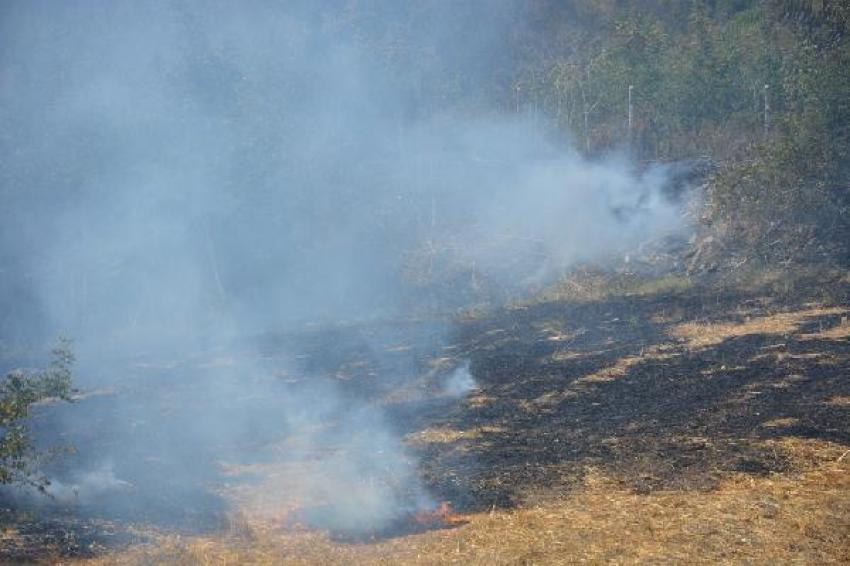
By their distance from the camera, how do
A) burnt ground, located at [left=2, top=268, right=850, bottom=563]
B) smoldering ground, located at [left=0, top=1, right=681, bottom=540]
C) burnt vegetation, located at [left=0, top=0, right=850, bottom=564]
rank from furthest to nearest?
smoldering ground, located at [left=0, top=1, right=681, bottom=540], burnt ground, located at [left=2, top=268, right=850, bottom=563], burnt vegetation, located at [left=0, top=0, right=850, bottom=564]

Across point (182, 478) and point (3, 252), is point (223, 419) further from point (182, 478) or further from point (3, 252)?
point (3, 252)

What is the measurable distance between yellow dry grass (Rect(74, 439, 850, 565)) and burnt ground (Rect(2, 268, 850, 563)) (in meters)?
0.06

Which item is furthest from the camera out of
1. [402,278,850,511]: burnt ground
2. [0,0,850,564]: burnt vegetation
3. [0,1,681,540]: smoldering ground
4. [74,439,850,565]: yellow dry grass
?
[0,1,681,540]: smoldering ground

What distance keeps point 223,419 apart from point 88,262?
16.0 metres

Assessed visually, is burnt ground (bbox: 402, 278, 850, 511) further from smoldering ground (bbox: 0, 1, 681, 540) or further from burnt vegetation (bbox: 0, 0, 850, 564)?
smoldering ground (bbox: 0, 1, 681, 540)

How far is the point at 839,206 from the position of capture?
18.6m

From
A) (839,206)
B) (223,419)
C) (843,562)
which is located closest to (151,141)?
(223,419)

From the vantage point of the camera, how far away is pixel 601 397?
39.0 feet

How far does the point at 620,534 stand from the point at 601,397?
15.9 ft

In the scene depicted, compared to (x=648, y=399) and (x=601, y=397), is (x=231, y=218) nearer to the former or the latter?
(x=601, y=397)

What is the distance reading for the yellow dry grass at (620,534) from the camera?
21.9 ft

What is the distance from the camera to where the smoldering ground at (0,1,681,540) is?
16.1 meters

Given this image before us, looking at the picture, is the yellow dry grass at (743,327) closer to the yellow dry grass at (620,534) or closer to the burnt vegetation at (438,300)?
the burnt vegetation at (438,300)

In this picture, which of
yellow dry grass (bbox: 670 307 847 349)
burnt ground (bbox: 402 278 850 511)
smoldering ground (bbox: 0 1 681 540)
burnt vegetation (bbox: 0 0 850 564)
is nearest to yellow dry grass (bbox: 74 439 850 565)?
burnt vegetation (bbox: 0 0 850 564)
